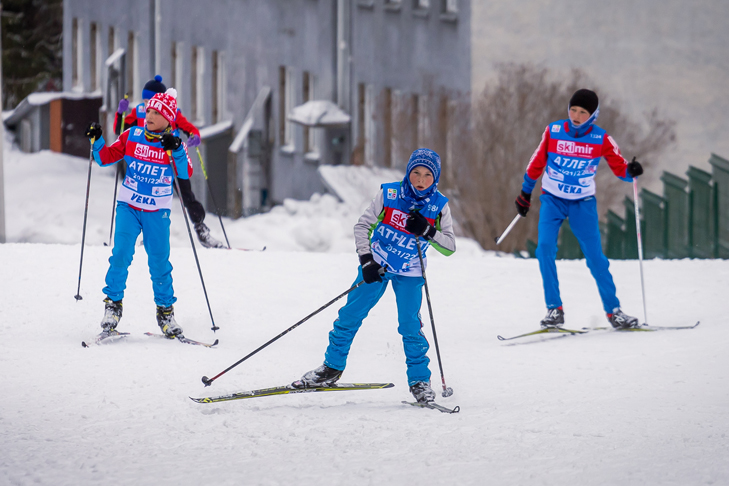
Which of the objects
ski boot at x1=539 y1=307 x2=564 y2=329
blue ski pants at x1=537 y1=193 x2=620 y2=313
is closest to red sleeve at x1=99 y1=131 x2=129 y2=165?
blue ski pants at x1=537 y1=193 x2=620 y2=313

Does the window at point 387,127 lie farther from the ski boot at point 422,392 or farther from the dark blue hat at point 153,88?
the ski boot at point 422,392

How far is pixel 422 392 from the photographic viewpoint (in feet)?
15.6

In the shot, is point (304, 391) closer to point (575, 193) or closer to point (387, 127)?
point (575, 193)

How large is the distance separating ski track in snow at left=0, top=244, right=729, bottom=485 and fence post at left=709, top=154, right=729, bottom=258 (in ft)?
17.7

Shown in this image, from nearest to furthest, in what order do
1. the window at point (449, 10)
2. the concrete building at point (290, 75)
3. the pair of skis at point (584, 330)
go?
the pair of skis at point (584, 330), the concrete building at point (290, 75), the window at point (449, 10)

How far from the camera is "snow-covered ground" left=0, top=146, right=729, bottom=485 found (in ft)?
12.0

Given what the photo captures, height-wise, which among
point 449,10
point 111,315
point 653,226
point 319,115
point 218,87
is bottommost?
point 653,226

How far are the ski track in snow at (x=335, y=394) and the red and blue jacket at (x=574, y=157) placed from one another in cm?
119

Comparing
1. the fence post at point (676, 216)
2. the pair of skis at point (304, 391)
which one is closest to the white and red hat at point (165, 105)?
the pair of skis at point (304, 391)

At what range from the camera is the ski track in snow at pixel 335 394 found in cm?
365

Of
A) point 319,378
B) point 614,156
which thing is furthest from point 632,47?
point 319,378

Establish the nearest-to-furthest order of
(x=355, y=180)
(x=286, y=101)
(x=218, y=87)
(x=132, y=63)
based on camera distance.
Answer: (x=355, y=180) → (x=286, y=101) → (x=218, y=87) → (x=132, y=63)

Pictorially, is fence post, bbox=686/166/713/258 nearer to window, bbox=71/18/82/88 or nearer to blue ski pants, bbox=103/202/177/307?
blue ski pants, bbox=103/202/177/307

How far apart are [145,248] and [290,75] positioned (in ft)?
52.4
